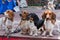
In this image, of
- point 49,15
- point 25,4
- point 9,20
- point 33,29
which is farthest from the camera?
point 25,4

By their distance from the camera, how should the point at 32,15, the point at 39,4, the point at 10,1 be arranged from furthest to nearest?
the point at 39,4 < the point at 10,1 < the point at 32,15

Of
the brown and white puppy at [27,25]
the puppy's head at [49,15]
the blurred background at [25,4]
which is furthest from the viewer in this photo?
the blurred background at [25,4]

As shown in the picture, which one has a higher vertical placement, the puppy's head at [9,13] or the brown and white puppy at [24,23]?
the puppy's head at [9,13]

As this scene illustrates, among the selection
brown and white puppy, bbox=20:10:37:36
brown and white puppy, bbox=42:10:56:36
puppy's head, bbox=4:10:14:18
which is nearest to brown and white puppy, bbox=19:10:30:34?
brown and white puppy, bbox=20:10:37:36

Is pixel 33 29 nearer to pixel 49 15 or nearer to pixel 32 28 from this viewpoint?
pixel 32 28

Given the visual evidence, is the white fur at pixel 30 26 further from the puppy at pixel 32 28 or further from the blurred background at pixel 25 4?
the blurred background at pixel 25 4

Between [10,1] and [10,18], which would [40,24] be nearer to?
[10,18]

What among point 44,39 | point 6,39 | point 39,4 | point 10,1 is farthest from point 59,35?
point 39,4

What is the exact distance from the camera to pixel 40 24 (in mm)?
4336

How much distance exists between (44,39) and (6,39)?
70 cm

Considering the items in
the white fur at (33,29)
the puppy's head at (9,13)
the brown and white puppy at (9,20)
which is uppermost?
the puppy's head at (9,13)

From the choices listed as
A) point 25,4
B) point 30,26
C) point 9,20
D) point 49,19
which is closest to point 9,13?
point 9,20

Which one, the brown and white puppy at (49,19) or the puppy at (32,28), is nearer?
the brown and white puppy at (49,19)

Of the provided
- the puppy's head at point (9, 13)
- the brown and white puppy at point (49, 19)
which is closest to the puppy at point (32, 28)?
the brown and white puppy at point (49, 19)
